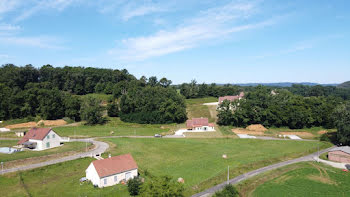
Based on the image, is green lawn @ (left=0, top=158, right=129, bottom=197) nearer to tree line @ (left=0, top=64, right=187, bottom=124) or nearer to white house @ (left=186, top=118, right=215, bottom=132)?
white house @ (left=186, top=118, right=215, bottom=132)

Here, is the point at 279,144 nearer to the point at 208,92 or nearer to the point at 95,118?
the point at 95,118

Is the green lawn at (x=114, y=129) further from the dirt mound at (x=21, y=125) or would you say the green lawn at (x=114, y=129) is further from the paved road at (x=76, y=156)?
the dirt mound at (x=21, y=125)

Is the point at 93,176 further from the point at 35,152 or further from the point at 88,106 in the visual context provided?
the point at 88,106

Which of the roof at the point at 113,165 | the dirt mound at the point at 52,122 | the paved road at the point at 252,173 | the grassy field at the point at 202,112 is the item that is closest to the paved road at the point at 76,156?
the roof at the point at 113,165

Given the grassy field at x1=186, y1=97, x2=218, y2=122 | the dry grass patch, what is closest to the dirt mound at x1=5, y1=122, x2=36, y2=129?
the grassy field at x1=186, y1=97, x2=218, y2=122

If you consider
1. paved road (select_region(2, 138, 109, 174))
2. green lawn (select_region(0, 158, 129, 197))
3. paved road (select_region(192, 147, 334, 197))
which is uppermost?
paved road (select_region(2, 138, 109, 174))

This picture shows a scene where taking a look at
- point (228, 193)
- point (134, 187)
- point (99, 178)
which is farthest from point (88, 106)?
point (228, 193)
